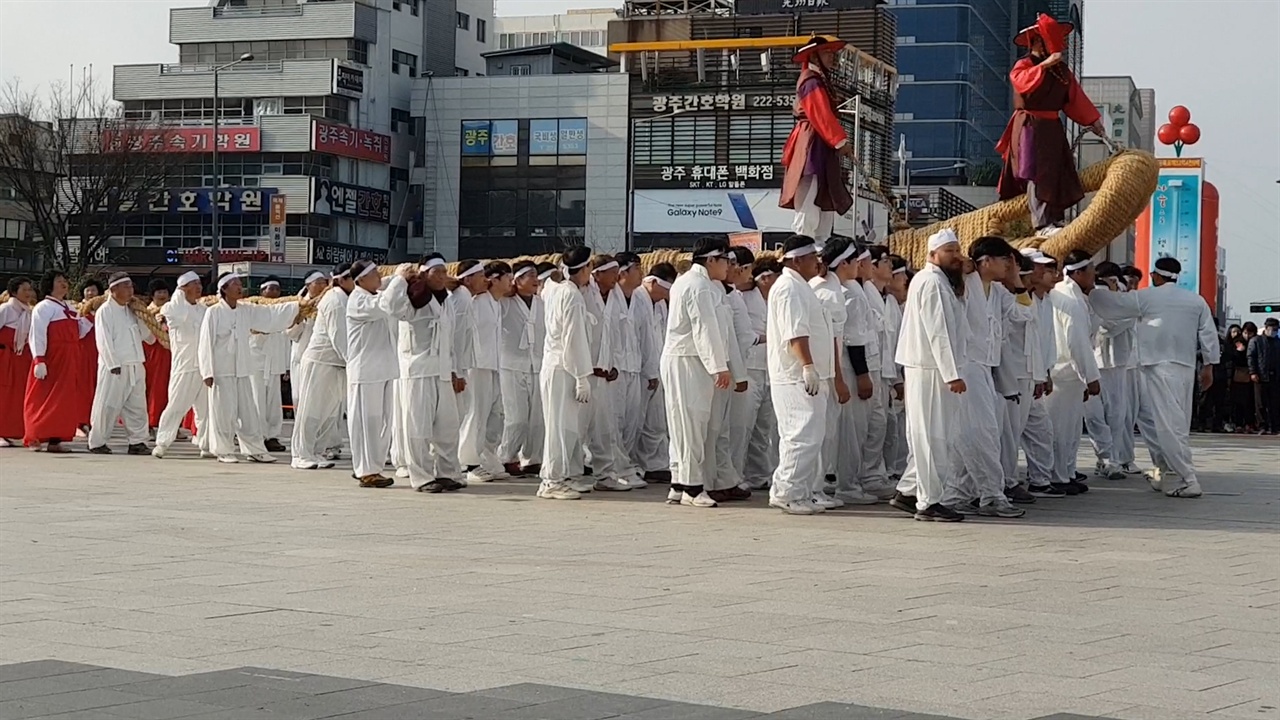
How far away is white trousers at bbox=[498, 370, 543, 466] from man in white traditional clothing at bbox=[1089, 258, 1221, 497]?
505cm

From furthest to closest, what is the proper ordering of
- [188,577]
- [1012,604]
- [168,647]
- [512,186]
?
[512,186] → [188,577] → [1012,604] → [168,647]

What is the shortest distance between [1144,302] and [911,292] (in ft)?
11.7

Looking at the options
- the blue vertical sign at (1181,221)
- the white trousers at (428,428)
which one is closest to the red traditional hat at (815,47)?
the white trousers at (428,428)

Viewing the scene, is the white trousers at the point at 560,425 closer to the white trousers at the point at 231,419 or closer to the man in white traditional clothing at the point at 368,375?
the man in white traditional clothing at the point at 368,375

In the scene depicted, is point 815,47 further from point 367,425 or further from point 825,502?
point 367,425

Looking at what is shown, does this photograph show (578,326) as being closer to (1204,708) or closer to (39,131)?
(1204,708)

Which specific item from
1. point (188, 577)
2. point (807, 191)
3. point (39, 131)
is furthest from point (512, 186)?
point (188, 577)

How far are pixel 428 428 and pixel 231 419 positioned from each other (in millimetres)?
4539

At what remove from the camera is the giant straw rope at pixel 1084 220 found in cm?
1550

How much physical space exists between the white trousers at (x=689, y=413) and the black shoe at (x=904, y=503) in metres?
1.39

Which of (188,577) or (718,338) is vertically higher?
(718,338)

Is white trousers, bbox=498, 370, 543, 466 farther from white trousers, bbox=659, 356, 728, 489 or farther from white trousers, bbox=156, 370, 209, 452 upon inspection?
white trousers, bbox=156, 370, 209, 452

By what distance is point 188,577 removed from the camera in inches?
336

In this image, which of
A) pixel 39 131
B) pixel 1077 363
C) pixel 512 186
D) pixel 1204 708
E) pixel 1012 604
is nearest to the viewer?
pixel 1204 708
